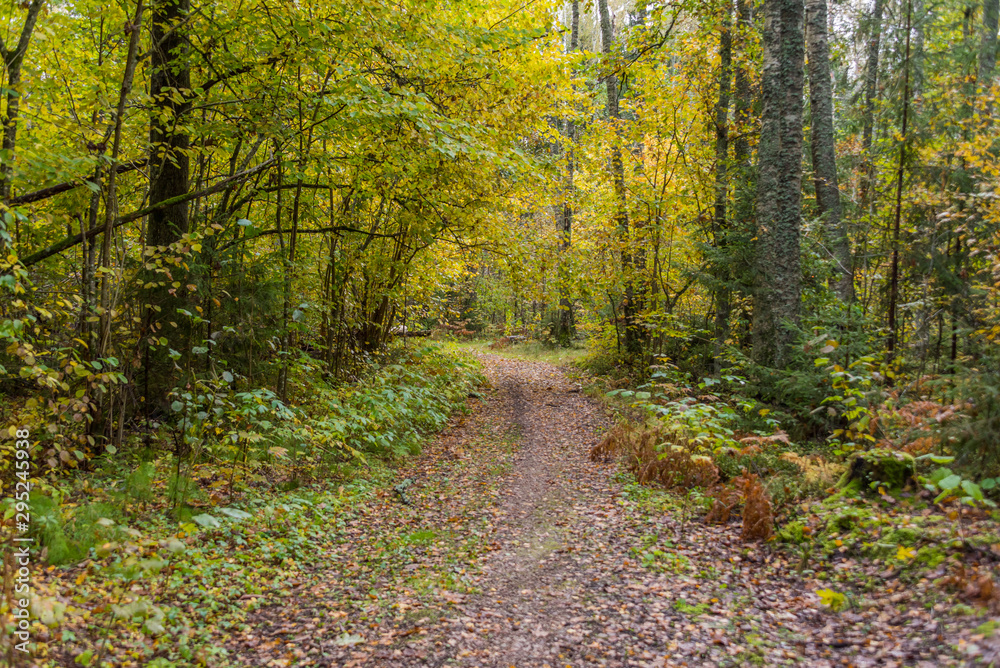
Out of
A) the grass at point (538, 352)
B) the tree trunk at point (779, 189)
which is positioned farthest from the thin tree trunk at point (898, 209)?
the grass at point (538, 352)

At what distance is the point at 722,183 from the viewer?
11773mm

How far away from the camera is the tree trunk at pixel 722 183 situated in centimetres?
1098

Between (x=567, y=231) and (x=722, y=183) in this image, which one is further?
(x=567, y=231)

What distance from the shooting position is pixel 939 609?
3506 mm

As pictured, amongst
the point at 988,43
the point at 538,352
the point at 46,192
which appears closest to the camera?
the point at 46,192

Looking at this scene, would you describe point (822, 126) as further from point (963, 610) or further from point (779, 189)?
point (963, 610)

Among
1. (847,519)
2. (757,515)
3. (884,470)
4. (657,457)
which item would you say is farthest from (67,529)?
(884,470)

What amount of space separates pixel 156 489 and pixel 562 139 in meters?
10.6

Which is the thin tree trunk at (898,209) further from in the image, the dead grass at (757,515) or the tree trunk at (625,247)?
the tree trunk at (625,247)

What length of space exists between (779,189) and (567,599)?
7421mm

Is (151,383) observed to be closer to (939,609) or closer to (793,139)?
(939,609)

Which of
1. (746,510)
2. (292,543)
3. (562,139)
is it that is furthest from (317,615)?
(562,139)

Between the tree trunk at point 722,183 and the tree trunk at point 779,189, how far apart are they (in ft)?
4.64

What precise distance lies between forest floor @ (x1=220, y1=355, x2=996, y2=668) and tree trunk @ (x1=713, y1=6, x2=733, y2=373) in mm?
5475
